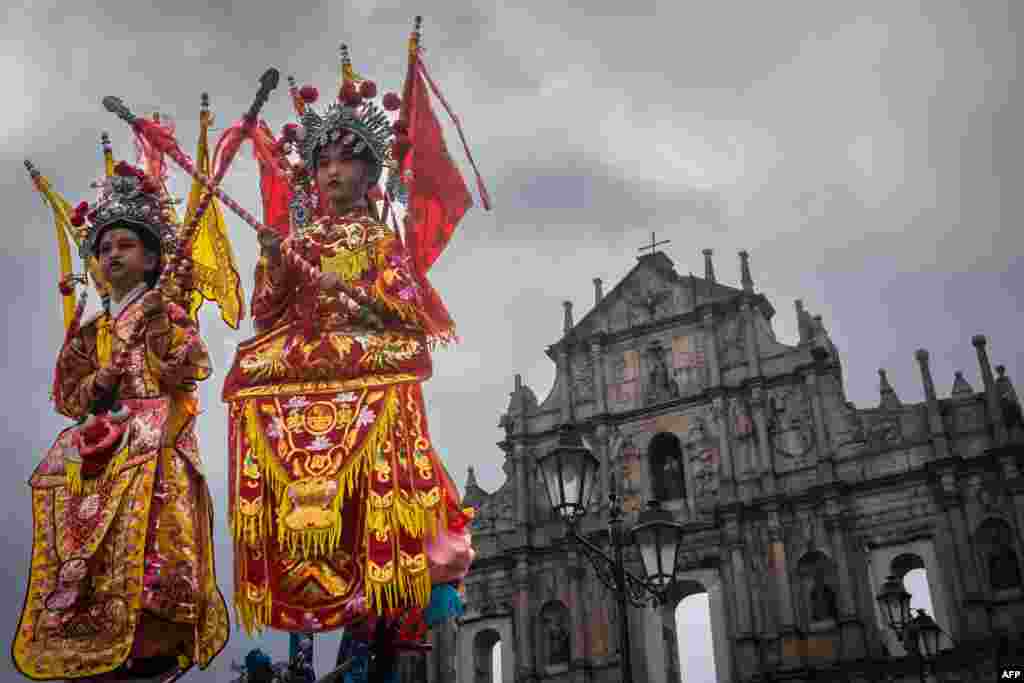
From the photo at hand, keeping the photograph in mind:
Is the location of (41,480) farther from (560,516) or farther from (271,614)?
(560,516)

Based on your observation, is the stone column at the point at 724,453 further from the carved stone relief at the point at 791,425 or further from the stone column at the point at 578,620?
the stone column at the point at 578,620

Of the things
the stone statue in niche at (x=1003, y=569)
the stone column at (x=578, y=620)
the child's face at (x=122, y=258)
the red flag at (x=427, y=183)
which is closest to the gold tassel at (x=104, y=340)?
the child's face at (x=122, y=258)

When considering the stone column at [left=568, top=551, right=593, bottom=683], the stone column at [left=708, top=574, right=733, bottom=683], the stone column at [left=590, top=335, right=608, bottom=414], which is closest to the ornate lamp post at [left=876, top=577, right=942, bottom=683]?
the stone column at [left=708, top=574, right=733, bottom=683]

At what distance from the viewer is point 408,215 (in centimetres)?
610

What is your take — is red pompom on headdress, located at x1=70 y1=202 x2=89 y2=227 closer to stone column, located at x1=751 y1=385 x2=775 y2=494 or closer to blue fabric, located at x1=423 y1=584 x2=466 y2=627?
blue fabric, located at x1=423 y1=584 x2=466 y2=627

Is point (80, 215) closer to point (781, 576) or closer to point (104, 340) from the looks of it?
point (104, 340)

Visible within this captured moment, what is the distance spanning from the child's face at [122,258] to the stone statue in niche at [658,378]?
18019 millimetres

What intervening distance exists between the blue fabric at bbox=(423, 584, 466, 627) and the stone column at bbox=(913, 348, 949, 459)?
16.8 meters

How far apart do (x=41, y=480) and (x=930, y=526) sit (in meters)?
17.5

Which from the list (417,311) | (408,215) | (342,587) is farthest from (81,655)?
(408,215)

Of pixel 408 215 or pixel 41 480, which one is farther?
pixel 408 215

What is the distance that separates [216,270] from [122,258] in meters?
Answer: 0.68

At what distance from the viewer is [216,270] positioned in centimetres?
629

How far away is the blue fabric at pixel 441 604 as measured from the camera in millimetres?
5168
